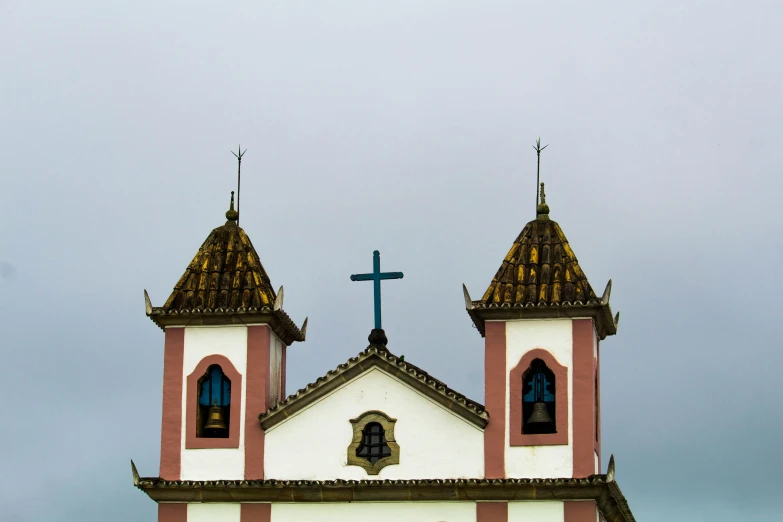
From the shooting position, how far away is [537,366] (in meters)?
36.4

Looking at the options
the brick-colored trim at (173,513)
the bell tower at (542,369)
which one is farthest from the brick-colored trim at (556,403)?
the brick-colored trim at (173,513)

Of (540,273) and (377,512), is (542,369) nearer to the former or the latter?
(540,273)

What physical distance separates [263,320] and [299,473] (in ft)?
10.3

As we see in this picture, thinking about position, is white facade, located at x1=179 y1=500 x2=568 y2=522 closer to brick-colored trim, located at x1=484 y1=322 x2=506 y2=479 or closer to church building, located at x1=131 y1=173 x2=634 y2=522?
church building, located at x1=131 y1=173 x2=634 y2=522

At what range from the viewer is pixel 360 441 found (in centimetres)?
3625

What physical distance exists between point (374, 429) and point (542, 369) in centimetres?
342

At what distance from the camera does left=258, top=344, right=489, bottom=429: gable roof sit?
119 ft

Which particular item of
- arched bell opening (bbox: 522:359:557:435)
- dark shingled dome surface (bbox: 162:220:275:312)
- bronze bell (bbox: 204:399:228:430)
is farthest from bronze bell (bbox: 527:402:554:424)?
bronze bell (bbox: 204:399:228:430)

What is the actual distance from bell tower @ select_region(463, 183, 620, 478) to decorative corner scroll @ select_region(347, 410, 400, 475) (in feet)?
5.83

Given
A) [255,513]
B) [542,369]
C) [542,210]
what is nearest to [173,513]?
[255,513]

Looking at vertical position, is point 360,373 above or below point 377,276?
below

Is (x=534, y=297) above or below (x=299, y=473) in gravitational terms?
above

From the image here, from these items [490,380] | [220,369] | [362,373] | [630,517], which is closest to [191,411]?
[220,369]

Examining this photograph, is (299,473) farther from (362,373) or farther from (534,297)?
(534,297)
